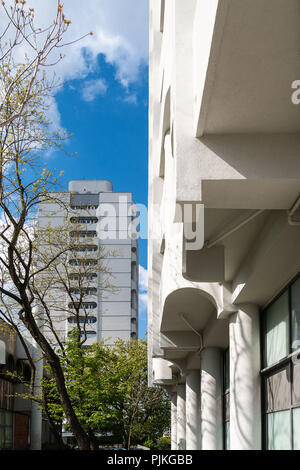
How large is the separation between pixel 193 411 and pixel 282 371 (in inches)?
548

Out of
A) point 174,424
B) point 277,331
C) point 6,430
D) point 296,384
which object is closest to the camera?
point 296,384

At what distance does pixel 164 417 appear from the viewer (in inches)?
1960

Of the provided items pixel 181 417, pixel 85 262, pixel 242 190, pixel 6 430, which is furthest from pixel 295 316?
pixel 6 430

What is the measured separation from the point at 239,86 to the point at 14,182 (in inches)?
349

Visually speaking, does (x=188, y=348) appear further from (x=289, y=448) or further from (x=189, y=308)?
(x=289, y=448)

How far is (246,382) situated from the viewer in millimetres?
10414

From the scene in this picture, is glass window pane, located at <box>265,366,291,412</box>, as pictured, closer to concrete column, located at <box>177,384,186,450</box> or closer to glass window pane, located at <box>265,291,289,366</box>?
glass window pane, located at <box>265,291,289,366</box>

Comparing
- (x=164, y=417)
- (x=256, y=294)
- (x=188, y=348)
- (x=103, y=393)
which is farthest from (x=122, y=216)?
(x=256, y=294)

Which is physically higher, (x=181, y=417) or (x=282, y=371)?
(x=282, y=371)

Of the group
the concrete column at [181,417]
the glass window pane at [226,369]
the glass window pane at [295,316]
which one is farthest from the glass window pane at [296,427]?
the concrete column at [181,417]

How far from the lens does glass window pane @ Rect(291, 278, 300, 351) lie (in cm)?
801

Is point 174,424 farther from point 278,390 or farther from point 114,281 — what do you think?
point 114,281

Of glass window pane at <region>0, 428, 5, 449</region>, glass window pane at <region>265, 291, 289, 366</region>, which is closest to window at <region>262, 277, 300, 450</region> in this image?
glass window pane at <region>265, 291, 289, 366</region>

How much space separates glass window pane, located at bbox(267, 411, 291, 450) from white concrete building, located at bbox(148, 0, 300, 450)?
2cm
